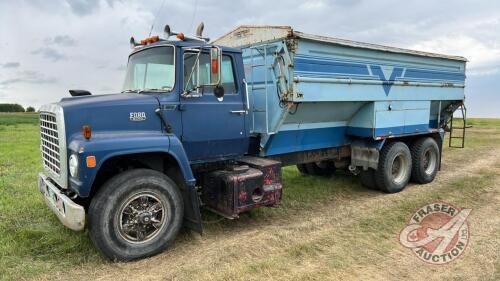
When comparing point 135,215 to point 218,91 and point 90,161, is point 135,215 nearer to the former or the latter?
point 90,161

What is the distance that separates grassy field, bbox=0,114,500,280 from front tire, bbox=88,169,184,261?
0.63ft

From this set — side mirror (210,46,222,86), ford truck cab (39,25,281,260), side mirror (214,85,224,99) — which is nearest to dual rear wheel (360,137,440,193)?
ford truck cab (39,25,281,260)

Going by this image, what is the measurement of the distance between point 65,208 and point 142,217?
33.4 inches

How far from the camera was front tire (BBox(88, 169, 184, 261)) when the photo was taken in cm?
434

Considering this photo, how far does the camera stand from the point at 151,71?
5.29 meters

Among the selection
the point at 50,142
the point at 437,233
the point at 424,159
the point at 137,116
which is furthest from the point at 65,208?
the point at 424,159

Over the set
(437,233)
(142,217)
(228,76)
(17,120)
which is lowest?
(17,120)

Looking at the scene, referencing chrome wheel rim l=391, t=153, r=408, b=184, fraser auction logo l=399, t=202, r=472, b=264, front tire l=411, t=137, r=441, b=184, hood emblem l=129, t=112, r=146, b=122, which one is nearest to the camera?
hood emblem l=129, t=112, r=146, b=122

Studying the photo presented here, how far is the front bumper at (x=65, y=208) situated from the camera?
4.18m

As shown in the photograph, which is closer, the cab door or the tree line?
the cab door

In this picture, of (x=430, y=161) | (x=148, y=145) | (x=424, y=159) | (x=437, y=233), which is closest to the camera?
(x=148, y=145)

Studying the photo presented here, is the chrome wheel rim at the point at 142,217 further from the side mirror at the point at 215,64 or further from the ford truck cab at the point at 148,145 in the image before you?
the side mirror at the point at 215,64

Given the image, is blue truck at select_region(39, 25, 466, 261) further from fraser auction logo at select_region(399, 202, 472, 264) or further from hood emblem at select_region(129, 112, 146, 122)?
fraser auction logo at select_region(399, 202, 472, 264)

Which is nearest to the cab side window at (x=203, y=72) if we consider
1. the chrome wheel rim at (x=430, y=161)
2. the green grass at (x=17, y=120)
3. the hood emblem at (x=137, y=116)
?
the hood emblem at (x=137, y=116)
